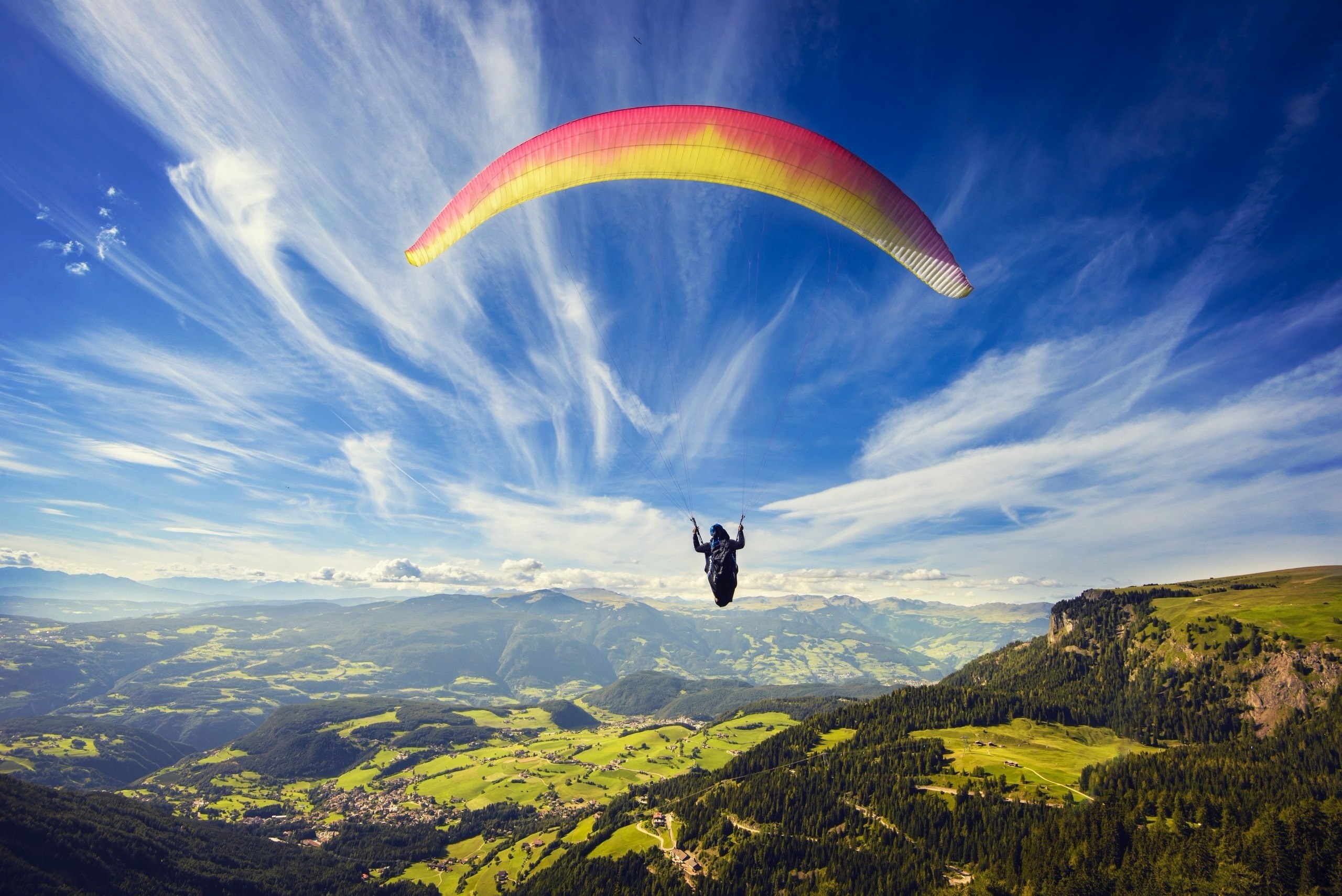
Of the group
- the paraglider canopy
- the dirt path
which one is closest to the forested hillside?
the dirt path

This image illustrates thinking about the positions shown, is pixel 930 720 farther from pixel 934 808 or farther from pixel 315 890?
pixel 315 890

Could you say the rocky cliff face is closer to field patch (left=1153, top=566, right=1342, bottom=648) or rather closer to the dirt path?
field patch (left=1153, top=566, right=1342, bottom=648)

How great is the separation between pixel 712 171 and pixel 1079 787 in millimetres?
121159

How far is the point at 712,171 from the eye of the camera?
63.0 ft

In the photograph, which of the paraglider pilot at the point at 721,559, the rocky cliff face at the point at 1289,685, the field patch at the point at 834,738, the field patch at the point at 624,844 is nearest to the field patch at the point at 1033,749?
the field patch at the point at 834,738

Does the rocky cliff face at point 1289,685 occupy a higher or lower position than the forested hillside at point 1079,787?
higher

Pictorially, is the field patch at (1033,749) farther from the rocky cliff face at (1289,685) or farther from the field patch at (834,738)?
the rocky cliff face at (1289,685)

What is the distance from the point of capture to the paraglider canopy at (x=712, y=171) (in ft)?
59.3

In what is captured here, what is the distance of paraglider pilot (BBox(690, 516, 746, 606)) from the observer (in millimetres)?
20625

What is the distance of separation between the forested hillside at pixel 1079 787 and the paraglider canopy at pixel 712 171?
8585cm

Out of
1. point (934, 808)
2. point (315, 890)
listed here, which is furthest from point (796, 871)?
point (315, 890)

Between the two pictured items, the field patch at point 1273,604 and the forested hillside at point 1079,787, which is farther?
the field patch at point 1273,604

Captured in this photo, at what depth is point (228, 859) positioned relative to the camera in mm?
131375

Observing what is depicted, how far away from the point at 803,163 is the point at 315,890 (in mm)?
180079
